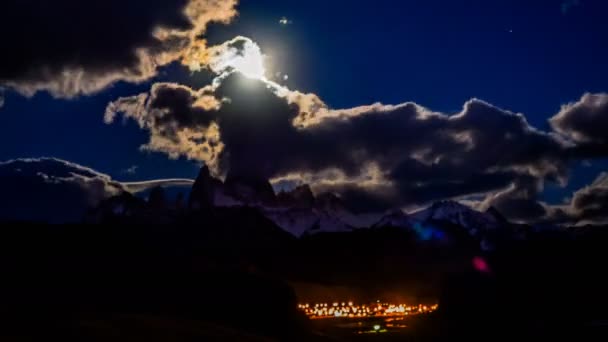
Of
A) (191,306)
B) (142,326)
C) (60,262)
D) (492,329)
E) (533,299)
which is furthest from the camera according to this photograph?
(533,299)

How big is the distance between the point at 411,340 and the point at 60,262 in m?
67.3

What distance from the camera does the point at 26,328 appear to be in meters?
28.7

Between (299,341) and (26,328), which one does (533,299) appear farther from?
(26,328)

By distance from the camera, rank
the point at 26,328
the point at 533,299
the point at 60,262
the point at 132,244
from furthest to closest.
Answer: the point at 132,244
the point at 533,299
the point at 60,262
the point at 26,328

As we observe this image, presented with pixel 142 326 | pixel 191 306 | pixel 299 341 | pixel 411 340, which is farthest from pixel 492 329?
pixel 142 326

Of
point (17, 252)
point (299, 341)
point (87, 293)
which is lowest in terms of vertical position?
point (299, 341)

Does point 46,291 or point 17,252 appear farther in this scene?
point 17,252

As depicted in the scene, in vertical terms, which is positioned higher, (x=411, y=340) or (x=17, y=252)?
(x=17, y=252)

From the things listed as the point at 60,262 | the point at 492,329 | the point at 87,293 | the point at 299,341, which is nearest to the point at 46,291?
the point at 87,293

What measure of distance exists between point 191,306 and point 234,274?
10.2 m

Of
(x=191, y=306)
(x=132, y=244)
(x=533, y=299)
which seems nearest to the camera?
(x=191, y=306)

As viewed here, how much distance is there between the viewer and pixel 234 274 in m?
84.2

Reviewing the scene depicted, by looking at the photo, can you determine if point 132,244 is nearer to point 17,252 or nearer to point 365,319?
point 17,252

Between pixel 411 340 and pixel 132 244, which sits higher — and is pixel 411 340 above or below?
below
